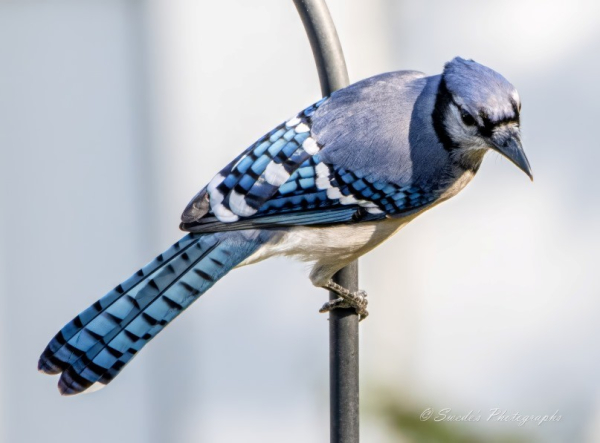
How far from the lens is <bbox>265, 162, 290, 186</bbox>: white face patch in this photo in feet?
5.96

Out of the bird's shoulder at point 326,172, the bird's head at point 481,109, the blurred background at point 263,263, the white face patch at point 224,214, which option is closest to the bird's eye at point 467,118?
the bird's head at point 481,109

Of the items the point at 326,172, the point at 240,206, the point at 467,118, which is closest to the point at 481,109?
the point at 467,118

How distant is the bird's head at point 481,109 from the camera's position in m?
1.68

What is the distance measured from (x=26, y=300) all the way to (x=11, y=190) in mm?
358

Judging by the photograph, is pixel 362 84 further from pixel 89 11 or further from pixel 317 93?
pixel 89 11

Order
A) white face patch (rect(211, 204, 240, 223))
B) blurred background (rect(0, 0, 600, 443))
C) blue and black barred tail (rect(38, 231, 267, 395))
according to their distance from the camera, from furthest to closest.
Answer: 1. blurred background (rect(0, 0, 600, 443))
2. white face patch (rect(211, 204, 240, 223))
3. blue and black barred tail (rect(38, 231, 267, 395))

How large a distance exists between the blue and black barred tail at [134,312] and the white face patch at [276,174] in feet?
0.38

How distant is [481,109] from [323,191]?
329mm

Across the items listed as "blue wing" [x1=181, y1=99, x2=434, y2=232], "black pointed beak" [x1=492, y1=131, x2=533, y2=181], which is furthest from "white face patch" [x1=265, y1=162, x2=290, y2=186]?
"black pointed beak" [x1=492, y1=131, x2=533, y2=181]

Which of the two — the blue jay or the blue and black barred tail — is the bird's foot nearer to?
the blue jay

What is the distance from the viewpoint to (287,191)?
1.82 m

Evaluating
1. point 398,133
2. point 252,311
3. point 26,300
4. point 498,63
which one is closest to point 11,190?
point 26,300

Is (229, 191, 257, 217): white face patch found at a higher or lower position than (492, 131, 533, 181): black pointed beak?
lower

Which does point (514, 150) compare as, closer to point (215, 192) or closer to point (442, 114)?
point (442, 114)
